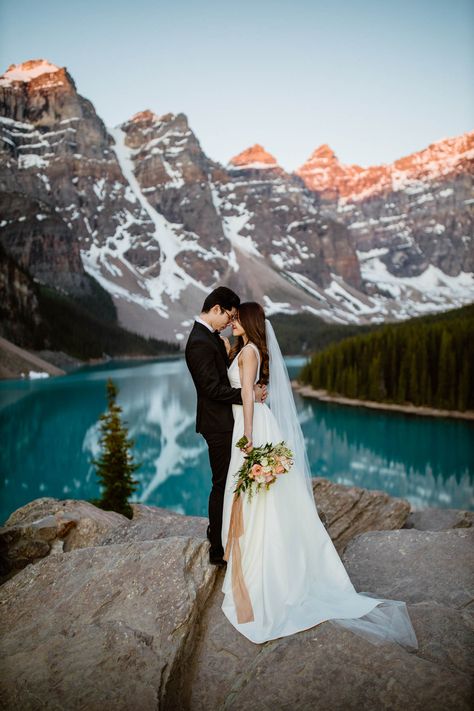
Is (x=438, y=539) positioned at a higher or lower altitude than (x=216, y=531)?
lower

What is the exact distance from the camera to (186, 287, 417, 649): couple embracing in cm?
417

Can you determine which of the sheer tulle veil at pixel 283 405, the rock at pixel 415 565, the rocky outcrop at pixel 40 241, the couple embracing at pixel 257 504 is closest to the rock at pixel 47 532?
the couple embracing at pixel 257 504

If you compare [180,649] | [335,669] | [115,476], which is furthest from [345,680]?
[115,476]

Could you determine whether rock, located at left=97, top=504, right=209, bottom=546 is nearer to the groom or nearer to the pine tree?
the groom

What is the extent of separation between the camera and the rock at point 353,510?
8.24 meters

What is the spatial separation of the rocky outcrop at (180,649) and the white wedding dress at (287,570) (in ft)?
0.52

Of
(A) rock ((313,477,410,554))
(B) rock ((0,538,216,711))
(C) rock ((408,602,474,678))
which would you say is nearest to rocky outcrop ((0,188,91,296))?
(A) rock ((313,477,410,554))

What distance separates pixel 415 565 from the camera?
556 centimetres

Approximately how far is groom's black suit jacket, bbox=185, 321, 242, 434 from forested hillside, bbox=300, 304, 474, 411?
1617 inches

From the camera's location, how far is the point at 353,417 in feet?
138

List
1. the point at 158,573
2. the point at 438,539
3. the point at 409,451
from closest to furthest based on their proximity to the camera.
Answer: the point at 158,573, the point at 438,539, the point at 409,451

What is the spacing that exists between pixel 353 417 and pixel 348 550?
3710 centimetres

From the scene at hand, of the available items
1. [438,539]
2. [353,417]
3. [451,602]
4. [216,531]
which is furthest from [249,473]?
[353,417]

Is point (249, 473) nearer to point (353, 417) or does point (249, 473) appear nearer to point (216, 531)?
point (216, 531)
